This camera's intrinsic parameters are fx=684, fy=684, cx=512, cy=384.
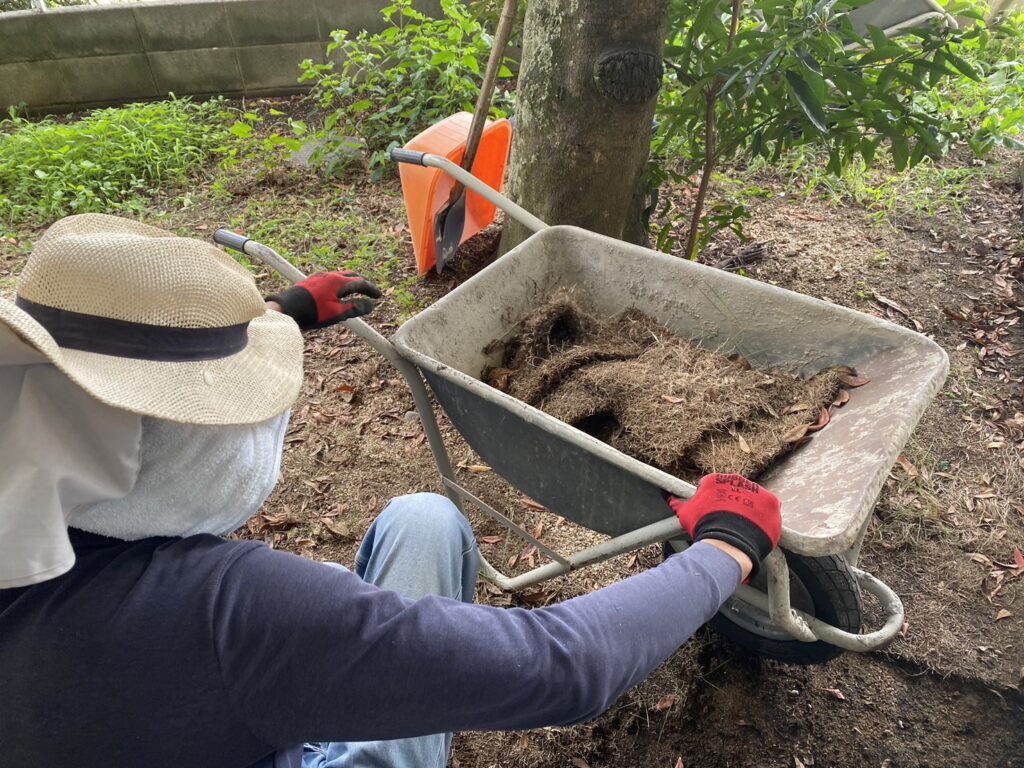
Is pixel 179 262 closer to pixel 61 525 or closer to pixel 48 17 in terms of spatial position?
Answer: pixel 61 525

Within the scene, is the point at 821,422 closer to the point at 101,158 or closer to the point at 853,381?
the point at 853,381

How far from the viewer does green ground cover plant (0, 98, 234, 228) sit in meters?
4.49

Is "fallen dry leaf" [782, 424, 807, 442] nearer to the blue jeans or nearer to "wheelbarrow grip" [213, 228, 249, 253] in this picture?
the blue jeans

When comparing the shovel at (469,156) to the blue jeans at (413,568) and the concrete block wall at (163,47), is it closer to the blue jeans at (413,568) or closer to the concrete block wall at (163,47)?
the blue jeans at (413,568)

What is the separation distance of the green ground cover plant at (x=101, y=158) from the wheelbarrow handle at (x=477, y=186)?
2.97 metres

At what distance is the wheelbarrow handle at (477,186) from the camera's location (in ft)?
7.14

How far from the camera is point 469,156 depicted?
2.94 m

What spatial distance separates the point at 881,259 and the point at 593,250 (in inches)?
95.4

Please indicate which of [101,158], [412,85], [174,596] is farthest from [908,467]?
[101,158]

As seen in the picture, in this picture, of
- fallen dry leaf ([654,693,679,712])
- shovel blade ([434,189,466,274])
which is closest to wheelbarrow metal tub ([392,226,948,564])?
fallen dry leaf ([654,693,679,712])

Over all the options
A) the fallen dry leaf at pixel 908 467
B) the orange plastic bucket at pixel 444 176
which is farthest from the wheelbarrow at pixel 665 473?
the fallen dry leaf at pixel 908 467

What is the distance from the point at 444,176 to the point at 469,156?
0.14m

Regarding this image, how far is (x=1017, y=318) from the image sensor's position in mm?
3377

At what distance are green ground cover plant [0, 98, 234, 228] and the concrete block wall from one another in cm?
46
